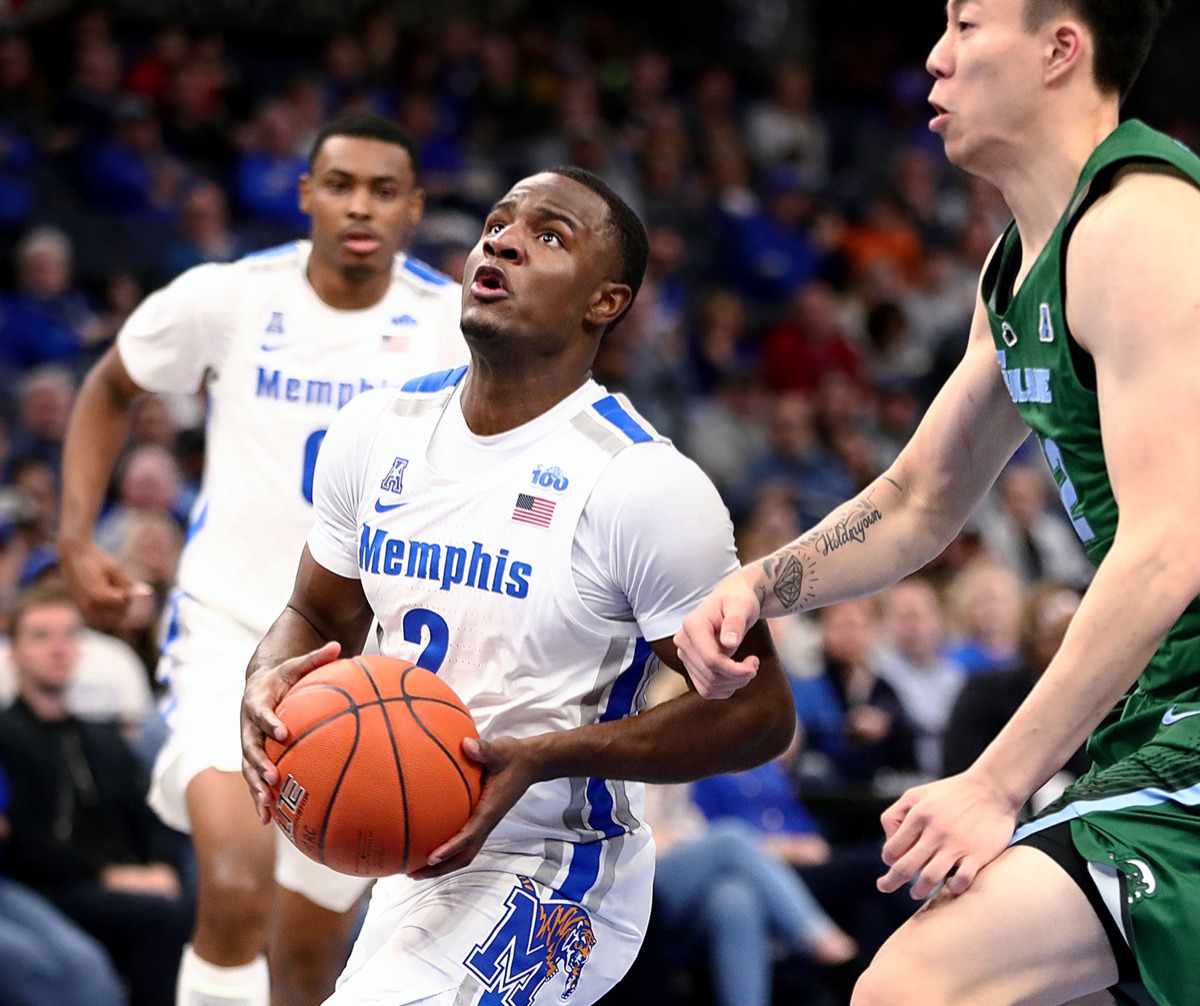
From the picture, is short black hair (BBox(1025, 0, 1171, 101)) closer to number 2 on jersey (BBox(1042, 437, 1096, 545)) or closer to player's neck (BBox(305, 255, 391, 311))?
number 2 on jersey (BBox(1042, 437, 1096, 545))

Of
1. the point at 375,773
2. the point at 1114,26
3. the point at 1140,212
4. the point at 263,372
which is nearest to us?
the point at 1140,212

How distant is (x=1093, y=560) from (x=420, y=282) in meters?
2.86

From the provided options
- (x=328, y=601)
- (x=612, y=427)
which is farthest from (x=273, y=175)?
(x=612, y=427)

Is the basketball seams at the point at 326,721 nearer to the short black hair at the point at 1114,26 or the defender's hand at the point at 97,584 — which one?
the short black hair at the point at 1114,26

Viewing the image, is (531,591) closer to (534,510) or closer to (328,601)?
(534,510)

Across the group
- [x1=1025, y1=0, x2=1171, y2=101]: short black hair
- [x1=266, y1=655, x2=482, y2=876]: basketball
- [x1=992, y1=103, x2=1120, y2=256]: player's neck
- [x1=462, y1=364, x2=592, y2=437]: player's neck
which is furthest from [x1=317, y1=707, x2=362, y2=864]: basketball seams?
[x1=1025, y1=0, x2=1171, y2=101]: short black hair

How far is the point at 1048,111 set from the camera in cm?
301

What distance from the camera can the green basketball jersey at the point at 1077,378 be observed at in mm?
2859

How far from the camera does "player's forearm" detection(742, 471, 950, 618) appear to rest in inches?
130

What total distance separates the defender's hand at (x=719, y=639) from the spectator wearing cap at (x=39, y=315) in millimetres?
8312

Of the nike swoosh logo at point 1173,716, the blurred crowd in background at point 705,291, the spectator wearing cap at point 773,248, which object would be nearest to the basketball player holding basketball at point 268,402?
the blurred crowd in background at point 705,291

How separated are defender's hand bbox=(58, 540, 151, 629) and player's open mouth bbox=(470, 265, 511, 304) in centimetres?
205

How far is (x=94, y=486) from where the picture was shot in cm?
531

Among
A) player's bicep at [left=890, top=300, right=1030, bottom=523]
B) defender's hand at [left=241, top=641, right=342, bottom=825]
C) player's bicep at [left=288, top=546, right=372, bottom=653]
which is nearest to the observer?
defender's hand at [left=241, top=641, right=342, bottom=825]
